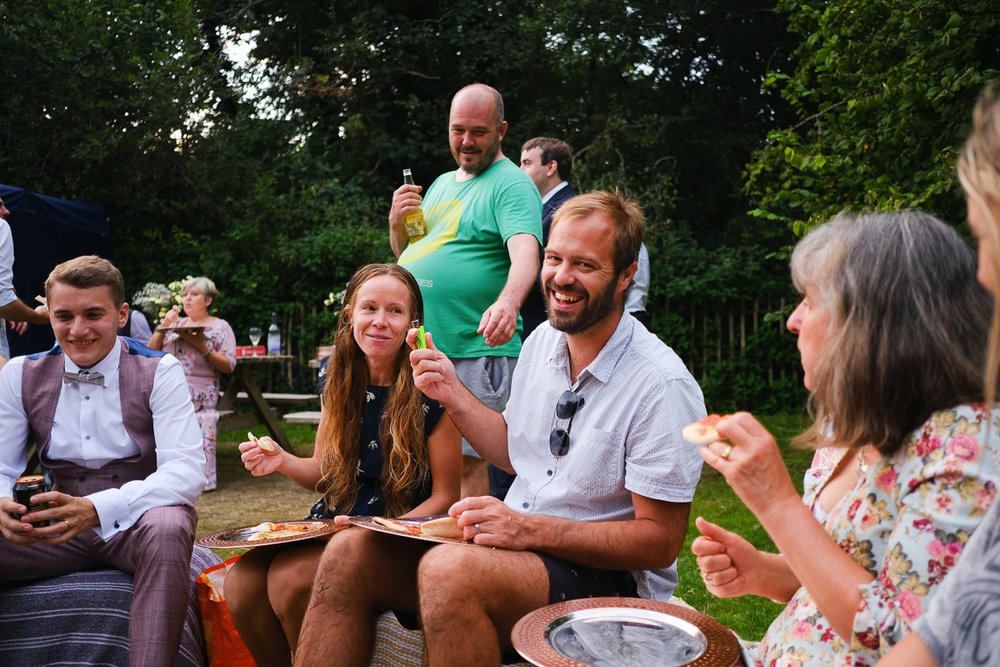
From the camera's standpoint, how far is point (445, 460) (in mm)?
3123

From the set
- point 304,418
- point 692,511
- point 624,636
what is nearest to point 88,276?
point 624,636

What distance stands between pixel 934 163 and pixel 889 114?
517 mm

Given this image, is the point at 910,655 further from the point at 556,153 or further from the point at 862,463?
the point at 556,153

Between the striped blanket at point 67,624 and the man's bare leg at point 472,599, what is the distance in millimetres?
1364

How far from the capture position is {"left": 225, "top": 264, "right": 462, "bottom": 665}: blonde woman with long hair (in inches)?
115

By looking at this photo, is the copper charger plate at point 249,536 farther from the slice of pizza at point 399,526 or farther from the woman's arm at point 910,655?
the woman's arm at point 910,655

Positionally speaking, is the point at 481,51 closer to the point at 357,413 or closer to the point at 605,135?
the point at 605,135

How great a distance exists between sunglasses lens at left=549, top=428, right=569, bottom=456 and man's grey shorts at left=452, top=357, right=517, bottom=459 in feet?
4.56

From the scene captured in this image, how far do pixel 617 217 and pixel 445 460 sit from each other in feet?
3.38

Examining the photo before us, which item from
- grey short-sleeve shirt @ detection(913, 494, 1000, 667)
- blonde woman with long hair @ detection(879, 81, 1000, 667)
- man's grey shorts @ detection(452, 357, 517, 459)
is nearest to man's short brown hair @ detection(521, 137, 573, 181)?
man's grey shorts @ detection(452, 357, 517, 459)

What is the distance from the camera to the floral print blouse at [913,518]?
143 centimetres

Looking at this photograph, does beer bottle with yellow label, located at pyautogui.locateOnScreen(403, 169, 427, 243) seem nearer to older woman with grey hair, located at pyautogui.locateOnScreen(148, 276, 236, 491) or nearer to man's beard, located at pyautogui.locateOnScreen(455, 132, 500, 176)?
man's beard, located at pyautogui.locateOnScreen(455, 132, 500, 176)

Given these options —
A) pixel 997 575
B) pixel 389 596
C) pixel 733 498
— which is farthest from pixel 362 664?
pixel 733 498

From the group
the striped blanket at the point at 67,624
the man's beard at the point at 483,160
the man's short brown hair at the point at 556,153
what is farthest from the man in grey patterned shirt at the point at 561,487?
the man's short brown hair at the point at 556,153
